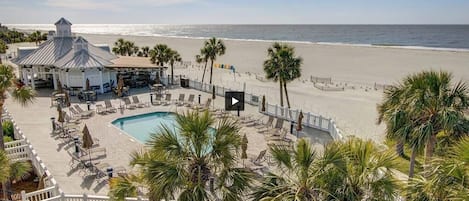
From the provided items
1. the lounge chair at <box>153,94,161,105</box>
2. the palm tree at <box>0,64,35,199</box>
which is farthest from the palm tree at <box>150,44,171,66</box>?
the palm tree at <box>0,64,35,199</box>

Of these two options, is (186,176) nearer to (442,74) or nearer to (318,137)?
(442,74)

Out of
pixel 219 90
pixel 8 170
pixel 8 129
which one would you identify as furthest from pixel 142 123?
pixel 8 170

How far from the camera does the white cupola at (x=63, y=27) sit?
30906 millimetres

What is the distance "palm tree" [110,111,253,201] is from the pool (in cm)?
1145

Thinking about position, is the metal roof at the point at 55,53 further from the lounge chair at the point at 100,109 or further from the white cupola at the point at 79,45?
the lounge chair at the point at 100,109

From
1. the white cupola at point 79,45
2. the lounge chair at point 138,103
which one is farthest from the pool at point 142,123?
the white cupola at point 79,45

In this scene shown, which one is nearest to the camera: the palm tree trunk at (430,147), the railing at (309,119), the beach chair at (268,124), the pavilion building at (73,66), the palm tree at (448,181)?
the palm tree at (448,181)

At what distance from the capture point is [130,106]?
23.0 metres

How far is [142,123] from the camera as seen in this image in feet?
66.9

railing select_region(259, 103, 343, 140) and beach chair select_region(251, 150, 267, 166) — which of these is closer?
beach chair select_region(251, 150, 267, 166)

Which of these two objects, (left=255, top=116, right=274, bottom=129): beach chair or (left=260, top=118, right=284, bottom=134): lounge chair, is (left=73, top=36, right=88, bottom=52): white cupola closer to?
(left=255, top=116, right=274, bottom=129): beach chair

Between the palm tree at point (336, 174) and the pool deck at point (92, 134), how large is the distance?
7.44 m

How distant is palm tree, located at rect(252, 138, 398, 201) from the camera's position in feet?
19.5

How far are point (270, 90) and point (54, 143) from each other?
701 inches
